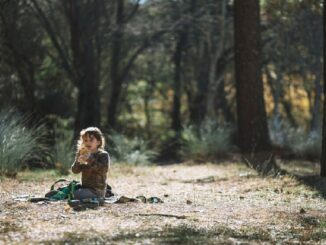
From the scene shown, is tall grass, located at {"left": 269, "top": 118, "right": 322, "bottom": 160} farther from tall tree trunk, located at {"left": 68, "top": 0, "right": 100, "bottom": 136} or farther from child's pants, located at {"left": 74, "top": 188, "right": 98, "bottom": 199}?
child's pants, located at {"left": 74, "top": 188, "right": 98, "bottom": 199}

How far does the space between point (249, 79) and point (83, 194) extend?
27.9 feet

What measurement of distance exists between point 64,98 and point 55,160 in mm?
7489

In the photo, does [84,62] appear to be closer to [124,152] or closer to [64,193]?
[124,152]

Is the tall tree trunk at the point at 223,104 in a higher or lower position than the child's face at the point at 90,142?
higher

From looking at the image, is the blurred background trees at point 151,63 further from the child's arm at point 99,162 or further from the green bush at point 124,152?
the child's arm at point 99,162

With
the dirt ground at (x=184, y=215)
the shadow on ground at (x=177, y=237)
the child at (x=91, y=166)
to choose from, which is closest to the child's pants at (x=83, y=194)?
the child at (x=91, y=166)

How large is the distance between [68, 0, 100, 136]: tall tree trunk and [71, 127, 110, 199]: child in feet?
29.9

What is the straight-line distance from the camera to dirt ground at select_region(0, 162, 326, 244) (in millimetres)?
6168

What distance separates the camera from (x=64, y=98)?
21219mm

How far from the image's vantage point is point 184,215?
288 inches

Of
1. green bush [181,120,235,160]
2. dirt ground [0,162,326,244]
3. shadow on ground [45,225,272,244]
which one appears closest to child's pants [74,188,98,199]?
dirt ground [0,162,326,244]

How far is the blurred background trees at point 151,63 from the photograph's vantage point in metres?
17.9

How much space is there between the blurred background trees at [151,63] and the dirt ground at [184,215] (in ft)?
14.7

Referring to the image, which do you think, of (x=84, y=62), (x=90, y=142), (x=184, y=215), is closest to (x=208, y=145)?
(x=84, y=62)
